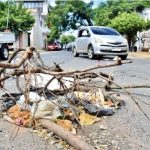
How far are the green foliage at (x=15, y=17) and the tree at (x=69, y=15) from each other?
765 inches

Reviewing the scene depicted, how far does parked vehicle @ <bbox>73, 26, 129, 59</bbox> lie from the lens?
2073 cm

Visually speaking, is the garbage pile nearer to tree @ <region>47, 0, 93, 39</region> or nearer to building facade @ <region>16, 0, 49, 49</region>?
building facade @ <region>16, 0, 49, 49</region>

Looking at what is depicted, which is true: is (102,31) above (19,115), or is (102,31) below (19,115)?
above

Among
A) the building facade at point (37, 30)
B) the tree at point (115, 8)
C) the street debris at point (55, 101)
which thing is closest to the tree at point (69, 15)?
the building facade at point (37, 30)

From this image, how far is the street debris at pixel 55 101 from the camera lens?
625cm

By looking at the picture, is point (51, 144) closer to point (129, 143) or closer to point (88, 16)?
point (129, 143)

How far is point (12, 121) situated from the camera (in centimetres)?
668

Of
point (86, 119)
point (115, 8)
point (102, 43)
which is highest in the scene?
point (115, 8)

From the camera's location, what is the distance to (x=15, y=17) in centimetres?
4831

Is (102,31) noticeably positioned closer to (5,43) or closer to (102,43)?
(102,43)

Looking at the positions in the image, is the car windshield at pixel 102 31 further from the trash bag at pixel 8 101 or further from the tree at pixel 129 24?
the tree at pixel 129 24

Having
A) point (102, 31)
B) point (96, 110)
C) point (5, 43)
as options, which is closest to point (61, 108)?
point (96, 110)

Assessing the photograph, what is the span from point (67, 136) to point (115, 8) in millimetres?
56647

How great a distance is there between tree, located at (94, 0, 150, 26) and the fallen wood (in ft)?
171
